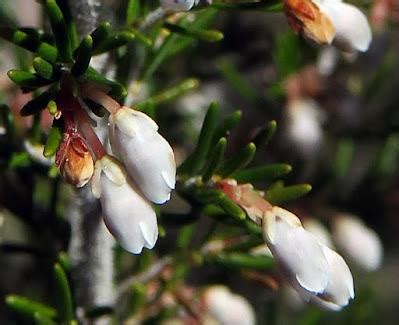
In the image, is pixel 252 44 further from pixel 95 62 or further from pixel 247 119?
pixel 95 62

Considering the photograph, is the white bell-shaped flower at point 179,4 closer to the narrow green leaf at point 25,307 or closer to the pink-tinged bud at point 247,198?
the pink-tinged bud at point 247,198

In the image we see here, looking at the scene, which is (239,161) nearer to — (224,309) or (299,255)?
(299,255)

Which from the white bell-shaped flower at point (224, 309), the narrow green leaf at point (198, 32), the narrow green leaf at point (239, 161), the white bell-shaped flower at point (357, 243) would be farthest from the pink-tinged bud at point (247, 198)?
the white bell-shaped flower at point (357, 243)

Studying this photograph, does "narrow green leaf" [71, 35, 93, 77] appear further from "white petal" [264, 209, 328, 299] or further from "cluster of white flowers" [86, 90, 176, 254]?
"white petal" [264, 209, 328, 299]

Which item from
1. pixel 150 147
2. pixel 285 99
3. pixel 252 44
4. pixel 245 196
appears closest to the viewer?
pixel 150 147

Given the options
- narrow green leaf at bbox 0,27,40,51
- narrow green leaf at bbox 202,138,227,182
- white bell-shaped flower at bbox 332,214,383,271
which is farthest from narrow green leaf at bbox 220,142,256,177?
white bell-shaped flower at bbox 332,214,383,271

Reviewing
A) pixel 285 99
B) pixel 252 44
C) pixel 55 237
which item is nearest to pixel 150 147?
pixel 55 237
